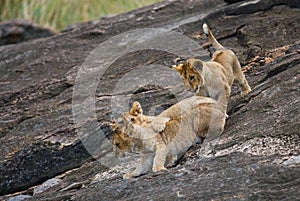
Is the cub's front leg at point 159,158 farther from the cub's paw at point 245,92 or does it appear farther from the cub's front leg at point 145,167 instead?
the cub's paw at point 245,92

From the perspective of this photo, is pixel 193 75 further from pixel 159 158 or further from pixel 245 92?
pixel 159 158

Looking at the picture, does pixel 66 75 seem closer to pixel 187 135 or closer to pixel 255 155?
pixel 187 135

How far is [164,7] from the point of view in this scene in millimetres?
13891

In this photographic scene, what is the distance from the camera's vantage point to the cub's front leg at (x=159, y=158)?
800 centimetres

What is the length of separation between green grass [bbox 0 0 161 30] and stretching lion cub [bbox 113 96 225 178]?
13220 millimetres

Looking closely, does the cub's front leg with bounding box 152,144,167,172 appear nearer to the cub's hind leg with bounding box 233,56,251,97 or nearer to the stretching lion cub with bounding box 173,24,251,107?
the stretching lion cub with bounding box 173,24,251,107

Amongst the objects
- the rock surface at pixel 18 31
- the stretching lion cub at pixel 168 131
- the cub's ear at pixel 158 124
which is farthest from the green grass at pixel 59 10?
the cub's ear at pixel 158 124

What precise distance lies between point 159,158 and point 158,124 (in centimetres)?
38

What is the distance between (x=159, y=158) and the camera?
8.05m

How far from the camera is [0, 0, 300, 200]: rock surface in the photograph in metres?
7.32

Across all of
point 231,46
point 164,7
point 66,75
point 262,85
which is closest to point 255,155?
point 262,85

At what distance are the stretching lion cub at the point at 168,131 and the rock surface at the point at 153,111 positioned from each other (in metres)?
0.16

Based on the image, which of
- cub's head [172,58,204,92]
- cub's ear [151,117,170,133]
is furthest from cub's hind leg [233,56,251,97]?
cub's ear [151,117,170,133]

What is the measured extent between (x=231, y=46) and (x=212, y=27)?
26.8 inches
